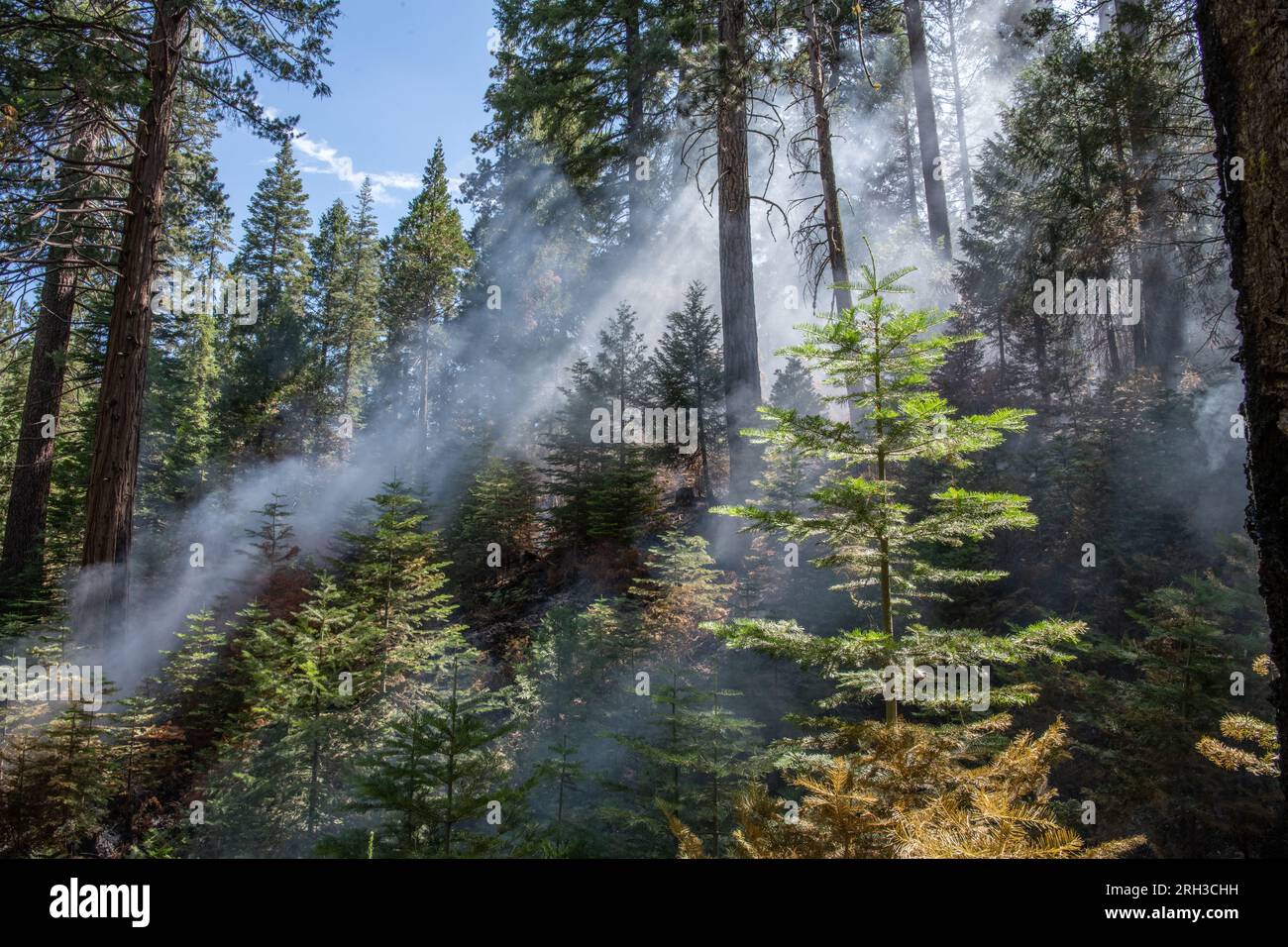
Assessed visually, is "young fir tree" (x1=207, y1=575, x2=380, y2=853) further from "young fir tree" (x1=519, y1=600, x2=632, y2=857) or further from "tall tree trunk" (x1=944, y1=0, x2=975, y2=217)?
"tall tree trunk" (x1=944, y1=0, x2=975, y2=217)

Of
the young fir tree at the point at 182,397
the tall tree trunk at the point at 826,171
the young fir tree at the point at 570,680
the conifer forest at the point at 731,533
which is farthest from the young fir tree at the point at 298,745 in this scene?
the young fir tree at the point at 182,397

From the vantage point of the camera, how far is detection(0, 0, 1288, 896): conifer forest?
3.12 meters

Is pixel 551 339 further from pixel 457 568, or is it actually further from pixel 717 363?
pixel 457 568

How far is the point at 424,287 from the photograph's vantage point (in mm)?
22562

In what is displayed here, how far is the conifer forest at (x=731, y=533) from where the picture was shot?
312cm

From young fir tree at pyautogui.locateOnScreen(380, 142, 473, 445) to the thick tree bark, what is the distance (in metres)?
22.8

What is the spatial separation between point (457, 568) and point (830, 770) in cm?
986

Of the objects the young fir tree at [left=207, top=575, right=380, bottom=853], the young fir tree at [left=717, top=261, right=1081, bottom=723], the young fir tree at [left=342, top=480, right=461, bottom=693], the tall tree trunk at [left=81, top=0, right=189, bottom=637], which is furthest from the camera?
the young fir tree at [left=342, top=480, right=461, bottom=693]

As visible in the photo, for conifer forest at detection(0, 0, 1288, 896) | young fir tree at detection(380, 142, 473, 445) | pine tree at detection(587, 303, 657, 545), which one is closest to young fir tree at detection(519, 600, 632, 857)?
conifer forest at detection(0, 0, 1288, 896)

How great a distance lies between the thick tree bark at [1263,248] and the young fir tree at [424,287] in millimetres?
22765

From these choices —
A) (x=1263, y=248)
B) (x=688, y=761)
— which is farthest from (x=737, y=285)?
(x=1263, y=248)
